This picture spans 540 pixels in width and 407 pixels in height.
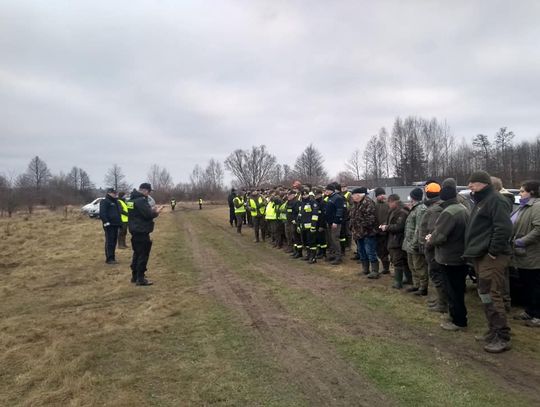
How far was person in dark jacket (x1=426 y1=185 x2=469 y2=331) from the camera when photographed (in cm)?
604

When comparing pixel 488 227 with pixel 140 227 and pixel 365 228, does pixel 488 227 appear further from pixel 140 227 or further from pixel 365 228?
pixel 140 227

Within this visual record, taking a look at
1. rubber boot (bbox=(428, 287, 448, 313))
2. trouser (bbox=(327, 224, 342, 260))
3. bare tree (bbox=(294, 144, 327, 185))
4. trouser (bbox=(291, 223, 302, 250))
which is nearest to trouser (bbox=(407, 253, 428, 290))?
rubber boot (bbox=(428, 287, 448, 313))

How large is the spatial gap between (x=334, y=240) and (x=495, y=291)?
677 centimetres

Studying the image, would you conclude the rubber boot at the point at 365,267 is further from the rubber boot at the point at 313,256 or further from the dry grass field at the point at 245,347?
the rubber boot at the point at 313,256

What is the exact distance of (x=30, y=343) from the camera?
5879 millimetres

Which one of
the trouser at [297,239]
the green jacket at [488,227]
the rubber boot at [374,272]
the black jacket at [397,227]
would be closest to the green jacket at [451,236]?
the green jacket at [488,227]

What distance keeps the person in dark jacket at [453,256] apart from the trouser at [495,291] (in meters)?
0.60

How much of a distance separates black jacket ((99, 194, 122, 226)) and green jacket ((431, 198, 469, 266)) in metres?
9.79

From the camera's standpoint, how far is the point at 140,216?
9.59 meters

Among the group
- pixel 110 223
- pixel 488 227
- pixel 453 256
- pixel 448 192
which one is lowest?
pixel 453 256

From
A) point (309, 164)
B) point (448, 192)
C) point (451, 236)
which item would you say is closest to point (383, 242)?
point (448, 192)

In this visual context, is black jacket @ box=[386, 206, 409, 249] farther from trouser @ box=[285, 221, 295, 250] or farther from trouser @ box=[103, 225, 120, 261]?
trouser @ box=[103, 225, 120, 261]

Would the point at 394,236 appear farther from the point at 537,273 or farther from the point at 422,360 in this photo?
the point at 422,360

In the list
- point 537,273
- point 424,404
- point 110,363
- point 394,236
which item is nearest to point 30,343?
point 110,363
